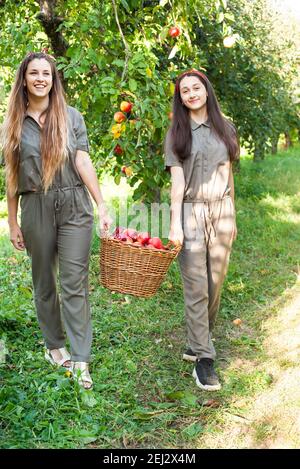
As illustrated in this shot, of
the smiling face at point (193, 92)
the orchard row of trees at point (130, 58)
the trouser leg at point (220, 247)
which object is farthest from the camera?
the orchard row of trees at point (130, 58)

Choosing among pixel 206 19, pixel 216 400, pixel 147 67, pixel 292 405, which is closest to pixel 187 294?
pixel 216 400

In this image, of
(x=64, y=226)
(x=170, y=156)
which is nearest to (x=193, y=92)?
(x=170, y=156)

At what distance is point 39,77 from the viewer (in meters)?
3.12

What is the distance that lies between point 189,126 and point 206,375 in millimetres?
1367

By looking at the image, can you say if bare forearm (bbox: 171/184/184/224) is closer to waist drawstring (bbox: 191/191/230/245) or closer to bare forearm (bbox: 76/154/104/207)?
waist drawstring (bbox: 191/191/230/245)

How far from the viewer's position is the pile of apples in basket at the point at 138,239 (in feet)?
10.6

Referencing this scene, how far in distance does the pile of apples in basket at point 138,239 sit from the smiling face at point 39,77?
82 cm

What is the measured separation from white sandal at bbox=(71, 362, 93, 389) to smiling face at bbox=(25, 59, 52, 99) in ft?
4.69

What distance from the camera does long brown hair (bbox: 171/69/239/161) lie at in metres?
3.34

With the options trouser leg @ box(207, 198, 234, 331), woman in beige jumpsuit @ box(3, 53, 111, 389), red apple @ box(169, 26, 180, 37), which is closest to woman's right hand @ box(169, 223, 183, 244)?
trouser leg @ box(207, 198, 234, 331)

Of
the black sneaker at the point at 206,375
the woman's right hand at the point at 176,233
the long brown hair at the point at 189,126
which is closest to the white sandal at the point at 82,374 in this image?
the black sneaker at the point at 206,375

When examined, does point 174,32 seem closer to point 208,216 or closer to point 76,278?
point 208,216

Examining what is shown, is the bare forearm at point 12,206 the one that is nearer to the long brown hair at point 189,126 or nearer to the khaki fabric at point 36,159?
the khaki fabric at point 36,159

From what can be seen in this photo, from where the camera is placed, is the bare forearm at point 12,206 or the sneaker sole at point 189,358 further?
the sneaker sole at point 189,358
